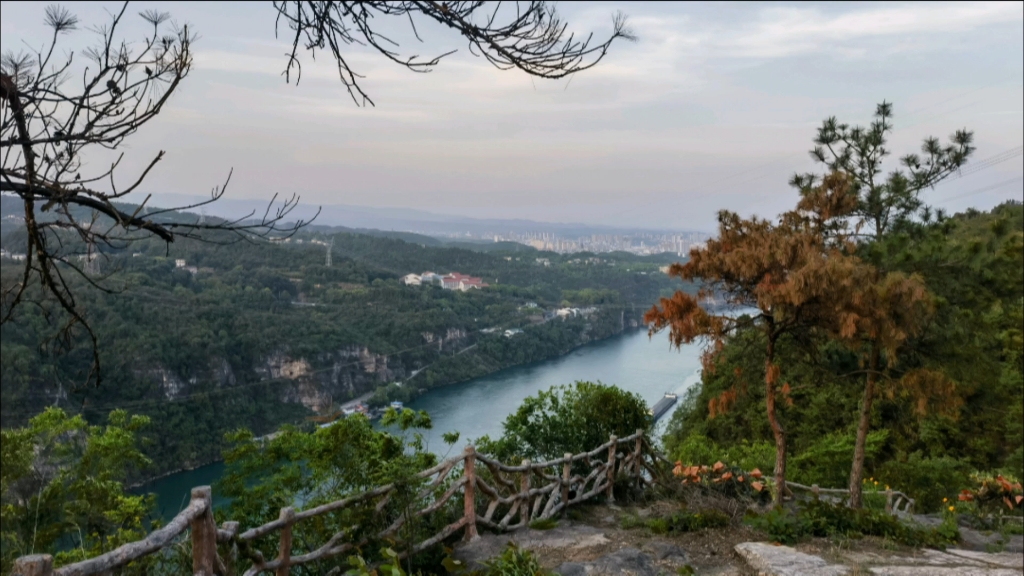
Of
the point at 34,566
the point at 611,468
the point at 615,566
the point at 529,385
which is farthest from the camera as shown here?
the point at 529,385

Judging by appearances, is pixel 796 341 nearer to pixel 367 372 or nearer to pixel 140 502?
pixel 140 502

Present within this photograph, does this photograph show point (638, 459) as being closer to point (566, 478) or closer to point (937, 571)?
point (566, 478)

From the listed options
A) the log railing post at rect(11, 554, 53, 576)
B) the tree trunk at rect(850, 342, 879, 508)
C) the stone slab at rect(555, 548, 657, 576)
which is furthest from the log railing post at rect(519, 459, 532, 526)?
the log railing post at rect(11, 554, 53, 576)

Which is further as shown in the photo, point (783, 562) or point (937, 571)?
point (783, 562)

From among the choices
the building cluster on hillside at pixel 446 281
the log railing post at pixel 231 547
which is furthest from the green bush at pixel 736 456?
the building cluster on hillside at pixel 446 281

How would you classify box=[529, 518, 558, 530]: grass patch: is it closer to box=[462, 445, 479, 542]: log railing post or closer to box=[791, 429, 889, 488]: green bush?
box=[462, 445, 479, 542]: log railing post

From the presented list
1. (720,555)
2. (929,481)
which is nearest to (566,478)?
(720,555)

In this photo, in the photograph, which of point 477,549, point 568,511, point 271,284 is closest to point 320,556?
point 477,549
